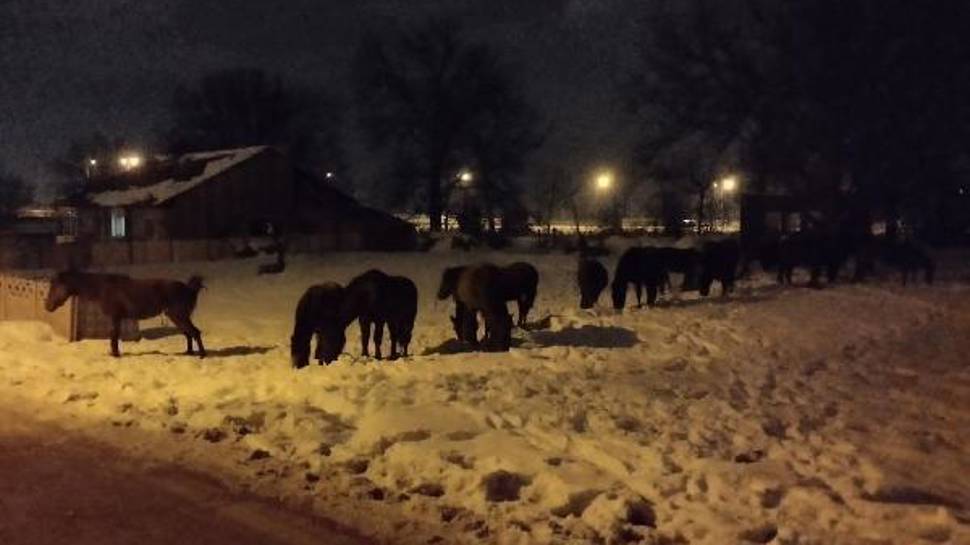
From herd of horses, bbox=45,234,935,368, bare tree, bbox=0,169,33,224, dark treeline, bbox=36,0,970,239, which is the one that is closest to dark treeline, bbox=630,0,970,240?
dark treeline, bbox=36,0,970,239

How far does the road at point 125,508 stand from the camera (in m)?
7.04

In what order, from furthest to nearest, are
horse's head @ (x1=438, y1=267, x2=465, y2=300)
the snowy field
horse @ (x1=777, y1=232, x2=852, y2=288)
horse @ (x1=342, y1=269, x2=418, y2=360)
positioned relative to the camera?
horse @ (x1=777, y1=232, x2=852, y2=288) → horse's head @ (x1=438, y1=267, x2=465, y2=300) → horse @ (x1=342, y1=269, x2=418, y2=360) → the snowy field

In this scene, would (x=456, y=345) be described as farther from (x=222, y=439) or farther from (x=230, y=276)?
(x=230, y=276)

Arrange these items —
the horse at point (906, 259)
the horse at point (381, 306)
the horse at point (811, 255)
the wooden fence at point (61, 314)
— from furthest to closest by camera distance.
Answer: the horse at point (906, 259) < the horse at point (811, 255) < the wooden fence at point (61, 314) < the horse at point (381, 306)

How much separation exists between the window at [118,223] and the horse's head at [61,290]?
38.6 m

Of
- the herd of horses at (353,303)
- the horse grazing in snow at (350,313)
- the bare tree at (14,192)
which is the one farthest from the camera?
the bare tree at (14,192)

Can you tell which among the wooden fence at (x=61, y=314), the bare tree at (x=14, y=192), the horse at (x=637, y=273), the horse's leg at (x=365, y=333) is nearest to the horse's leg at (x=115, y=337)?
the wooden fence at (x=61, y=314)

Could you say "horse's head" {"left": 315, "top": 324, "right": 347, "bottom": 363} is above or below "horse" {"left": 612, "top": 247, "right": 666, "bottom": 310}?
below

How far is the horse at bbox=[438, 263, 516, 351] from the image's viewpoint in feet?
56.5

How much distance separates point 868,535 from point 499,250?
43038mm

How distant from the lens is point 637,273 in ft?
80.4

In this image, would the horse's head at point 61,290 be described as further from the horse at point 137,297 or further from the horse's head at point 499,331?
the horse's head at point 499,331

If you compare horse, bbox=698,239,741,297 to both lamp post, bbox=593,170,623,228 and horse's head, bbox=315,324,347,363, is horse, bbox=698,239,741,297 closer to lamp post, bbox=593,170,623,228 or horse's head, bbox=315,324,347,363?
horse's head, bbox=315,324,347,363

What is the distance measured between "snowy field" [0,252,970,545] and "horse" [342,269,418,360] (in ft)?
3.41
